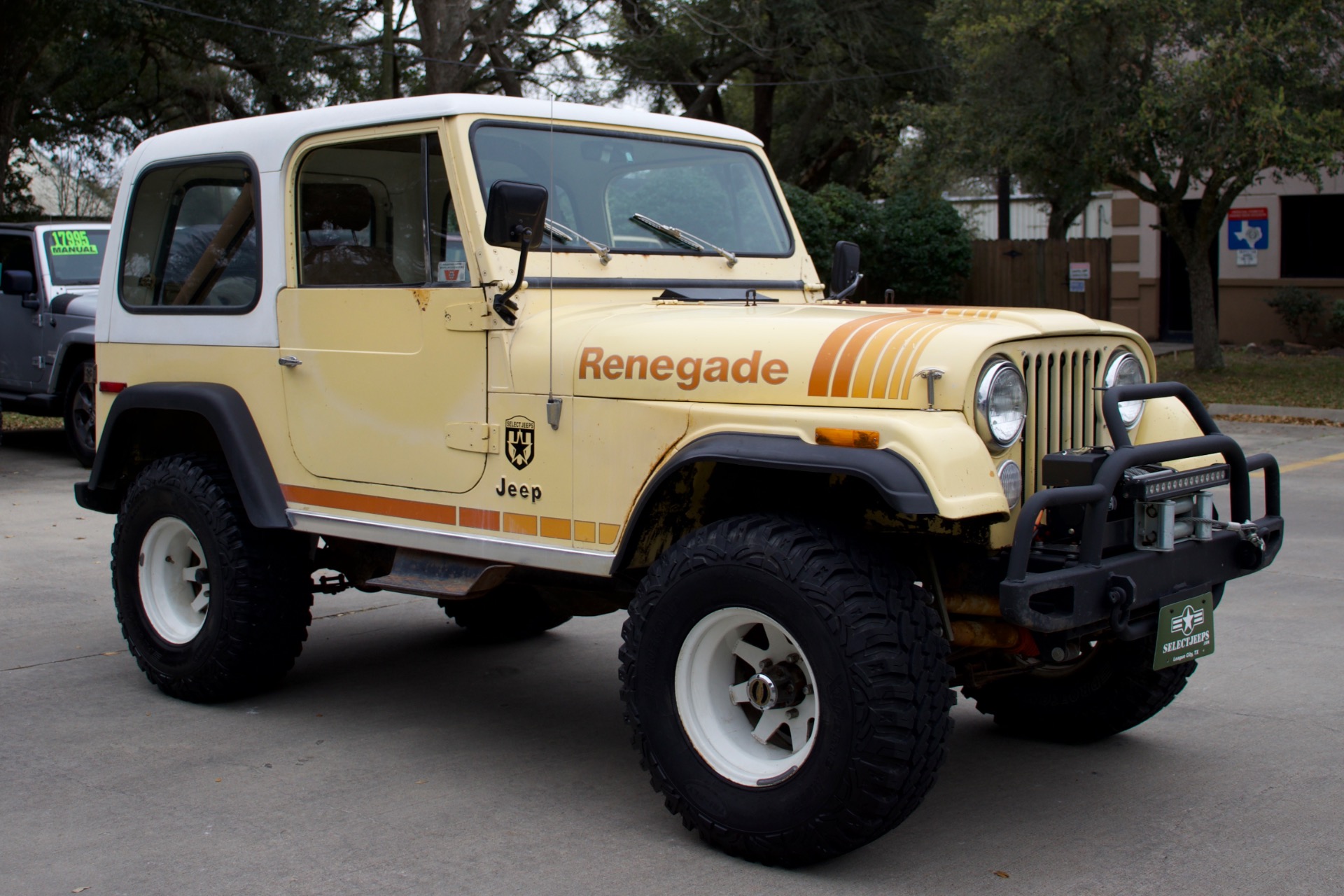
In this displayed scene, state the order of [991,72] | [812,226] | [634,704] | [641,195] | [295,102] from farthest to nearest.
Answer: [295,102] → [812,226] → [991,72] → [641,195] → [634,704]

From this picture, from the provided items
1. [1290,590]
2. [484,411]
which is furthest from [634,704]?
[1290,590]

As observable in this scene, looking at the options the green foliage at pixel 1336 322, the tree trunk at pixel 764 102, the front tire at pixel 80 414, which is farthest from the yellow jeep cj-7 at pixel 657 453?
the tree trunk at pixel 764 102

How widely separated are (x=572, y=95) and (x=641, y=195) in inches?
917

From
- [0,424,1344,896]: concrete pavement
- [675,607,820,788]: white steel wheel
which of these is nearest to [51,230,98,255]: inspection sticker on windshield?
[0,424,1344,896]: concrete pavement

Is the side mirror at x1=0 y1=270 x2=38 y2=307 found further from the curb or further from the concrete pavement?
the curb

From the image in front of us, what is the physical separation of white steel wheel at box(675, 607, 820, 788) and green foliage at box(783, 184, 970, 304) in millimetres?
19449

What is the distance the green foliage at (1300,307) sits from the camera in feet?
72.8

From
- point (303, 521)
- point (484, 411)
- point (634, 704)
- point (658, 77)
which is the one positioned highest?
point (658, 77)

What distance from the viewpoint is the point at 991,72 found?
17297mm

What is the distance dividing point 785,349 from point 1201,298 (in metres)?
16.2

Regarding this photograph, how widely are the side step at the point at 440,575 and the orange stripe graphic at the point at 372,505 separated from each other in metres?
0.18

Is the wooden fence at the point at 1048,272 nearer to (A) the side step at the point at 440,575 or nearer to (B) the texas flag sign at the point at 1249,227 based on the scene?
(B) the texas flag sign at the point at 1249,227

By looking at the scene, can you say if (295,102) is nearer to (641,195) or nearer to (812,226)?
(812,226)

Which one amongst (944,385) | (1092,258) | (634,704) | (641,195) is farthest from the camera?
(1092,258)
